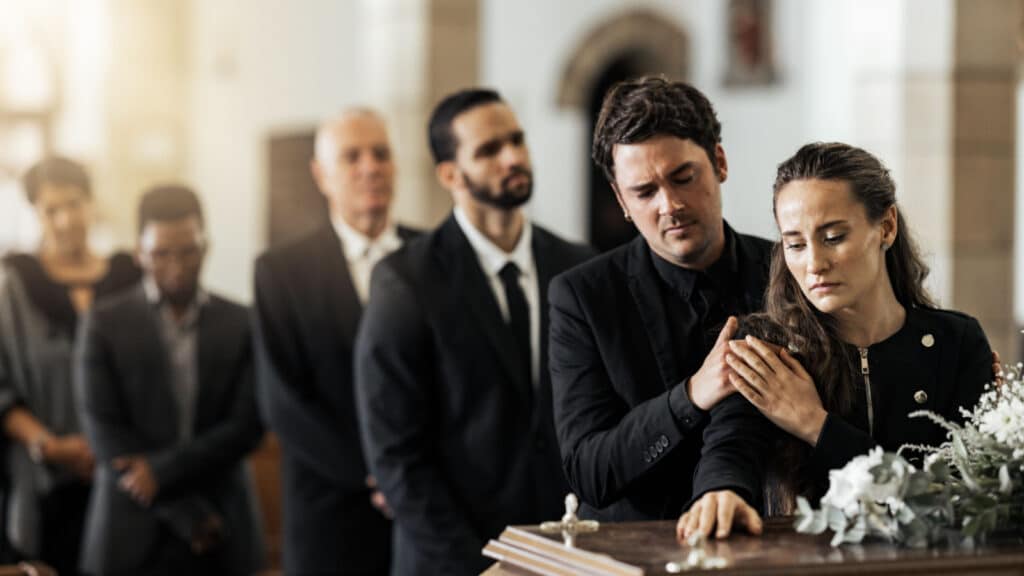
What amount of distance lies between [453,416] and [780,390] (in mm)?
1659

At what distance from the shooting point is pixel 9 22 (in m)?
15.4

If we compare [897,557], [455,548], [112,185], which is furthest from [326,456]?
[112,185]

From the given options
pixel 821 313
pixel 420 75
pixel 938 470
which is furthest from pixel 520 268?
pixel 420 75

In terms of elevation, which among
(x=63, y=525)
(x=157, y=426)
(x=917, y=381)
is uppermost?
(x=917, y=381)

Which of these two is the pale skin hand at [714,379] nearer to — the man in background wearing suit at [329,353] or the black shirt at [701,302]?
the black shirt at [701,302]

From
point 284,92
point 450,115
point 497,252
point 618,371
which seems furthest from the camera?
point 284,92

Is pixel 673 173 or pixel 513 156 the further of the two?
pixel 513 156

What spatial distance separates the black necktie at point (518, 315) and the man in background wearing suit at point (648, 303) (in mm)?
1045

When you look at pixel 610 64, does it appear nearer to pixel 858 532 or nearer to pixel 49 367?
pixel 49 367

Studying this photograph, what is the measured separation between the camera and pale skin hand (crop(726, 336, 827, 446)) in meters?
2.69

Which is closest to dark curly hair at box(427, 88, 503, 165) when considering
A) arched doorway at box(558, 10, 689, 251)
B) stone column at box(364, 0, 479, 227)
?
stone column at box(364, 0, 479, 227)

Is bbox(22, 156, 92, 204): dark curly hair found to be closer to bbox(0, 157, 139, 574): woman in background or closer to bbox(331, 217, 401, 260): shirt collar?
bbox(0, 157, 139, 574): woman in background

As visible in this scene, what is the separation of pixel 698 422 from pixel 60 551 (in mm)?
3821

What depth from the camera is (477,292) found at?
429 cm
